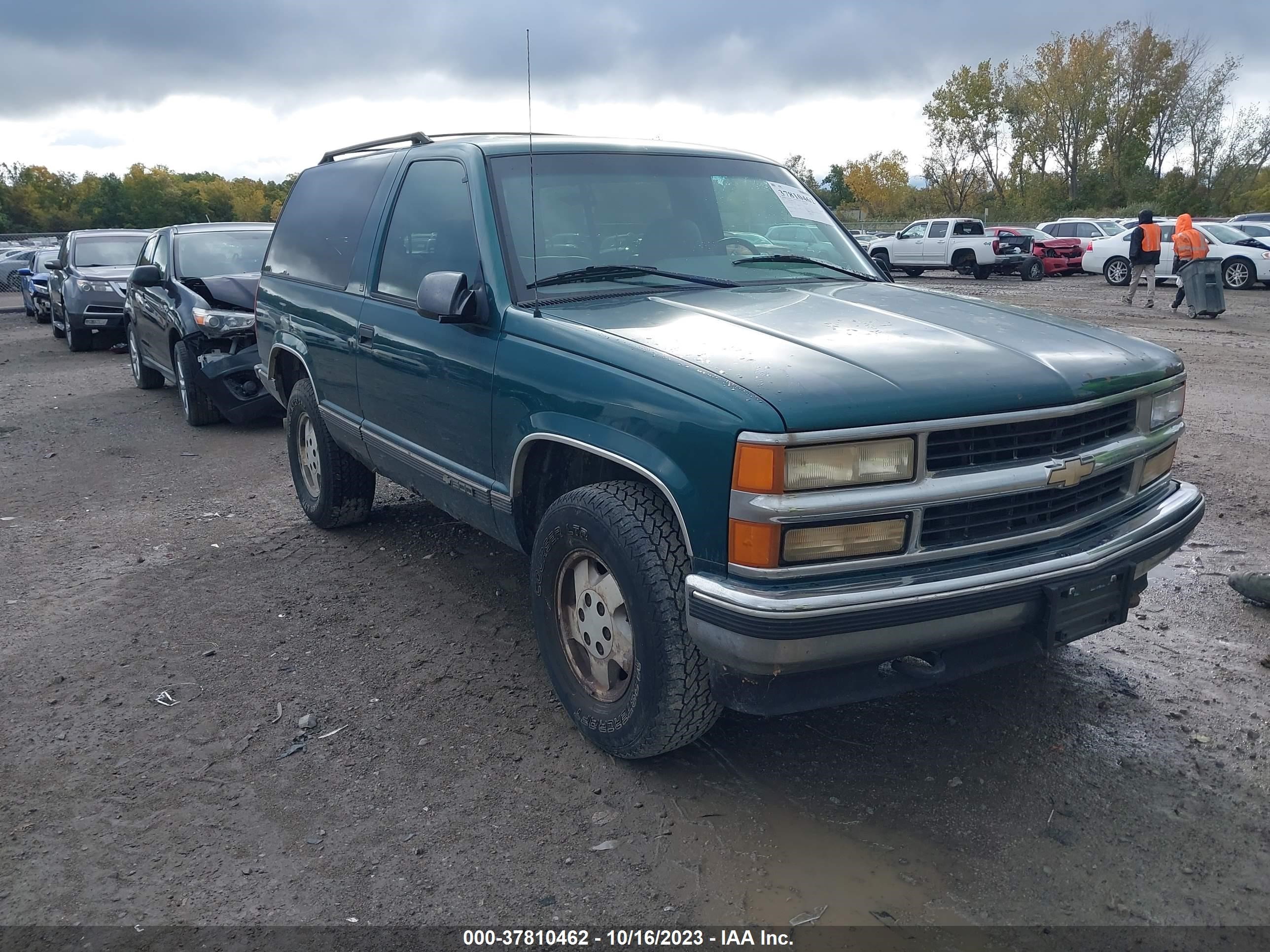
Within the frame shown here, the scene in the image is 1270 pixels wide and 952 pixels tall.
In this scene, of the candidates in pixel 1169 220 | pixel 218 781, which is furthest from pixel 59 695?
pixel 1169 220

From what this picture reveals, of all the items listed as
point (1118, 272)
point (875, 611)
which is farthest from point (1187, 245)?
point (875, 611)

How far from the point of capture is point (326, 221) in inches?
203

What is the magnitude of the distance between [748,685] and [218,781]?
176 cm

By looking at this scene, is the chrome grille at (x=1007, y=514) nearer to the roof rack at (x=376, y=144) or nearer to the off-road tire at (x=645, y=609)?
the off-road tire at (x=645, y=609)

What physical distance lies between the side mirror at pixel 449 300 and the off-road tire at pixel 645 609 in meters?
0.80

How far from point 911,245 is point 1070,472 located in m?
28.5

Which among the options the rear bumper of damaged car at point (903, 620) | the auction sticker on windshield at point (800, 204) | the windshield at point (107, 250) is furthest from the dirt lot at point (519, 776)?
the windshield at point (107, 250)

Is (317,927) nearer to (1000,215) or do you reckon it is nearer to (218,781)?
(218,781)

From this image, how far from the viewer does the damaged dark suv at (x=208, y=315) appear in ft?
27.8

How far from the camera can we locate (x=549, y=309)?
346 centimetres

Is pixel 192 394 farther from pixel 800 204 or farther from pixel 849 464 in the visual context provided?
pixel 849 464

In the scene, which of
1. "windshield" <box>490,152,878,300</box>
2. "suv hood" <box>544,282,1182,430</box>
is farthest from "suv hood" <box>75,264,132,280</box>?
"suv hood" <box>544,282,1182,430</box>

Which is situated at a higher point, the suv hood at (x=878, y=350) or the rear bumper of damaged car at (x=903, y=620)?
the suv hood at (x=878, y=350)

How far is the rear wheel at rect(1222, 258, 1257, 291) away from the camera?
21.9 meters
